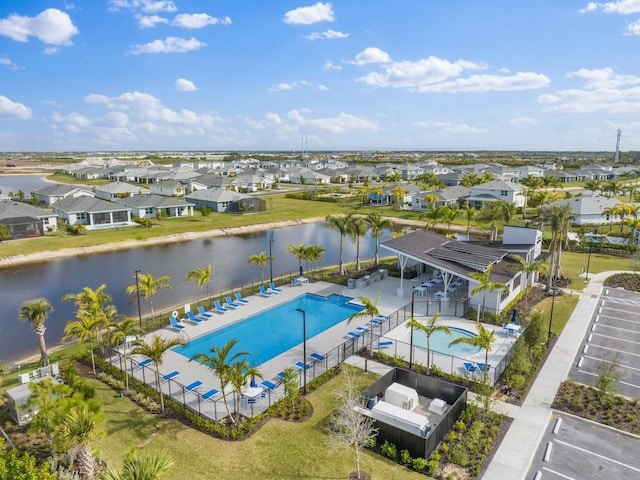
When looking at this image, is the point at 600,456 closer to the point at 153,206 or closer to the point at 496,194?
the point at 496,194

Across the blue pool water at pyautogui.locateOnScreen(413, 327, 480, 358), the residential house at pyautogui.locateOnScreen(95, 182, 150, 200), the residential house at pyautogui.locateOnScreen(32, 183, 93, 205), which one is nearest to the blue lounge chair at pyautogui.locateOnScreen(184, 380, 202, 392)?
the blue pool water at pyautogui.locateOnScreen(413, 327, 480, 358)

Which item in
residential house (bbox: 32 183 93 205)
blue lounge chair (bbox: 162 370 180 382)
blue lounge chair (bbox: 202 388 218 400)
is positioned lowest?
blue lounge chair (bbox: 162 370 180 382)

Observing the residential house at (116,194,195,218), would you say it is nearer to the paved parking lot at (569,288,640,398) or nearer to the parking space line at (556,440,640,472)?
the paved parking lot at (569,288,640,398)

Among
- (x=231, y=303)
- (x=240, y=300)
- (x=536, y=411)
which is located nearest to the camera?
(x=536, y=411)

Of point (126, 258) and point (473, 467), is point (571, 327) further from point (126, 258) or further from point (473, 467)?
point (126, 258)

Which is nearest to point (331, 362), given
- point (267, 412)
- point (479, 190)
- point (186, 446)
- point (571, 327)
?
point (267, 412)

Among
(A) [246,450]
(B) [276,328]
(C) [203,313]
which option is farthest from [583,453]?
(C) [203,313]
